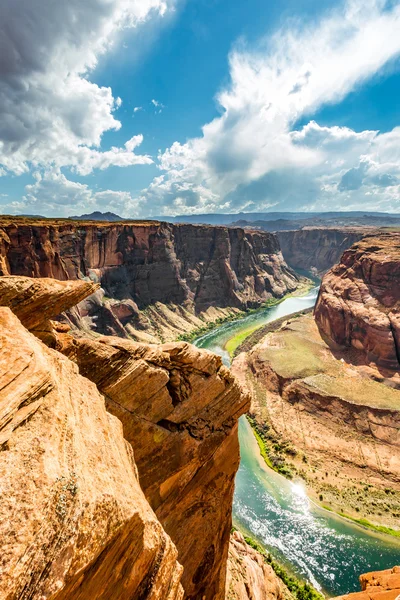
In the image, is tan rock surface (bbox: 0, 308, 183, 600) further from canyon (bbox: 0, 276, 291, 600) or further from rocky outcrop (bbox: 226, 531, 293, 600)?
rocky outcrop (bbox: 226, 531, 293, 600)

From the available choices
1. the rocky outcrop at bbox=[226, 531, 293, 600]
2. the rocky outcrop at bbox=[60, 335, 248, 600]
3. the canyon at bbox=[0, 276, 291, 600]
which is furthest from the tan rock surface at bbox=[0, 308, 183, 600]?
the rocky outcrop at bbox=[226, 531, 293, 600]

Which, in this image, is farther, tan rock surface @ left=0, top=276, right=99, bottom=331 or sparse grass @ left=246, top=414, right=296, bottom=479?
sparse grass @ left=246, top=414, right=296, bottom=479

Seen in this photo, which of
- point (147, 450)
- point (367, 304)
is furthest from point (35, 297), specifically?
point (367, 304)

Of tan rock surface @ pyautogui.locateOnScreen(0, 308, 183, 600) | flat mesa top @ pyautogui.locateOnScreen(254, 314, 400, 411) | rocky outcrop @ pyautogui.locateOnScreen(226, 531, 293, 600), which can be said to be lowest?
flat mesa top @ pyautogui.locateOnScreen(254, 314, 400, 411)

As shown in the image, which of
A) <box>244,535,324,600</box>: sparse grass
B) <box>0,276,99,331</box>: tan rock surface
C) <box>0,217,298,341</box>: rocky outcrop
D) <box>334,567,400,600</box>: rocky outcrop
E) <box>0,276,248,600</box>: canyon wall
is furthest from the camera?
<box>0,217,298,341</box>: rocky outcrop

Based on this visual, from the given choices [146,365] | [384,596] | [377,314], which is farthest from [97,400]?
[377,314]

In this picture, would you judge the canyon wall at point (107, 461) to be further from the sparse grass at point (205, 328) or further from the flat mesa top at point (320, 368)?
the sparse grass at point (205, 328)

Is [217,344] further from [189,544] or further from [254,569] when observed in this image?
[189,544]
